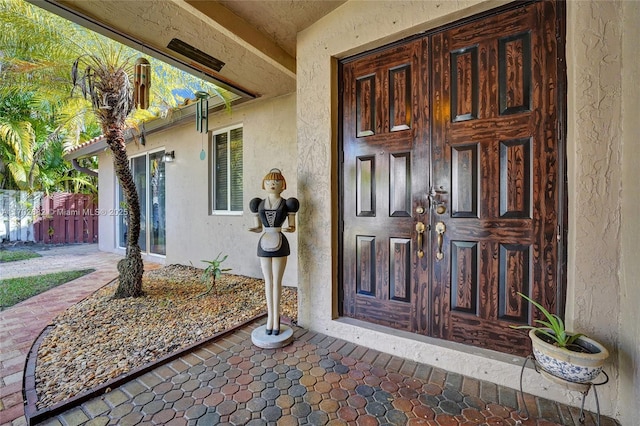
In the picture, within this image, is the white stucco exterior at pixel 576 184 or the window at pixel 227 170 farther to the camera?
the window at pixel 227 170

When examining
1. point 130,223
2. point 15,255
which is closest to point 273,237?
point 130,223

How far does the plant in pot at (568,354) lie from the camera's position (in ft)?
4.20

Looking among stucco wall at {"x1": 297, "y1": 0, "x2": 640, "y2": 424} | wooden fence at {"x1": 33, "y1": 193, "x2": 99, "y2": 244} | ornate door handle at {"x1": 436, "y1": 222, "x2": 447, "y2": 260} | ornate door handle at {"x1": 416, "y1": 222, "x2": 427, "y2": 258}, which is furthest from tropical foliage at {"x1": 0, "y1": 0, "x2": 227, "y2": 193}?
wooden fence at {"x1": 33, "y1": 193, "x2": 99, "y2": 244}

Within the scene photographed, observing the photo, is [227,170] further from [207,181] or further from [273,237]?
[273,237]

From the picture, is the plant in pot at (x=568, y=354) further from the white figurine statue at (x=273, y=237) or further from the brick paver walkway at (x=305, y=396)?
the white figurine statue at (x=273, y=237)

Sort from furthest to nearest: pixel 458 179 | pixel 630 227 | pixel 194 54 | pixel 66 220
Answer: pixel 66 220 < pixel 194 54 < pixel 458 179 < pixel 630 227

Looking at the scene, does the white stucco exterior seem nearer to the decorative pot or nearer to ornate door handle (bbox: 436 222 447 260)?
the decorative pot

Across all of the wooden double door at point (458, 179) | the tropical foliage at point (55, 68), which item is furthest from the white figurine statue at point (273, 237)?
the tropical foliage at point (55, 68)

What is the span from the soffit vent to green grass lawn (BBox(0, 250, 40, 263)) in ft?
24.2

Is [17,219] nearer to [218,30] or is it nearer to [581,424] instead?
[218,30]

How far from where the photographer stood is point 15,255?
22.9 ft

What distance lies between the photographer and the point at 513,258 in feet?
6.00

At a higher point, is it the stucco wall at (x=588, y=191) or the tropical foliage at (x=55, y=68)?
the tropical foliage at (x=55, y=68)

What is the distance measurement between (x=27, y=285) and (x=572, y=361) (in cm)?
665
